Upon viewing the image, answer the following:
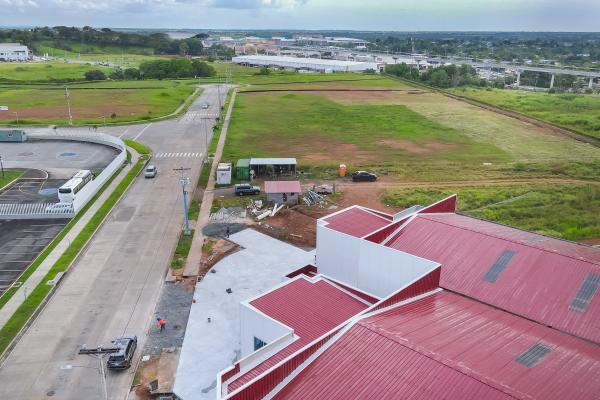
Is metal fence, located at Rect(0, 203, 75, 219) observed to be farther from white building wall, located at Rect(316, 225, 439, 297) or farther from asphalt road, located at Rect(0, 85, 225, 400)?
white building wall, located at Rect(316, 225, 439, 297)

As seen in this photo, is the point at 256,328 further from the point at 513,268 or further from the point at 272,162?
the point at 272,162

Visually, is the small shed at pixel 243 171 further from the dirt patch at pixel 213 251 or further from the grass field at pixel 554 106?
the grass field at pixel 554 106

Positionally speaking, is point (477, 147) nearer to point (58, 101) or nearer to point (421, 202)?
point (421, 202)

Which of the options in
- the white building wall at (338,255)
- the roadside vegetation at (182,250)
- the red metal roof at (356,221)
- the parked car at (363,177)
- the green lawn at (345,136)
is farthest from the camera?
the green lawn at (345,136)

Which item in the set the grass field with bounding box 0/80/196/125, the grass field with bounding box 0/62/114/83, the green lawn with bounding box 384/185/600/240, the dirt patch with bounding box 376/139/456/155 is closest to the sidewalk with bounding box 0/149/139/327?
the green lawn with bounding box 384/185/600/240

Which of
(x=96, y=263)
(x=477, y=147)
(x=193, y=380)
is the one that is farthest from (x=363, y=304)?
(x=477, y=147)

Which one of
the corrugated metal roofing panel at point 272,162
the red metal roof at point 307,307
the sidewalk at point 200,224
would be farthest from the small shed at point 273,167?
the red metal roof at point 307,307
